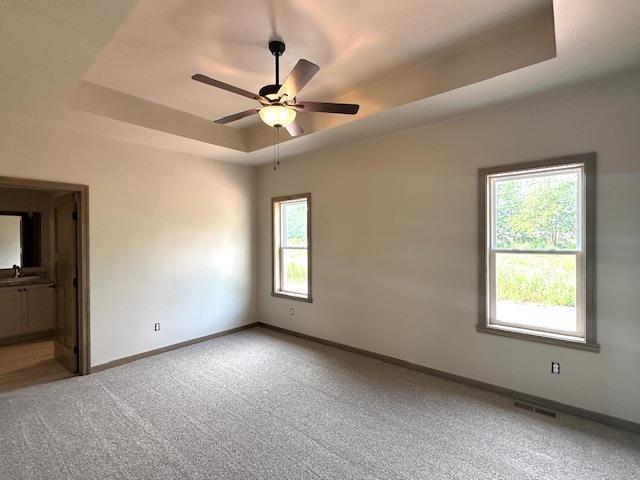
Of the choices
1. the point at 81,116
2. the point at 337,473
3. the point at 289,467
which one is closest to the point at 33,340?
the point at 81,116

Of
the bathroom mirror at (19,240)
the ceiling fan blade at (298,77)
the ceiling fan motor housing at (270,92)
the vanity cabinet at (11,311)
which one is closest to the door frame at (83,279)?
the vanity cabinet at (11,311)

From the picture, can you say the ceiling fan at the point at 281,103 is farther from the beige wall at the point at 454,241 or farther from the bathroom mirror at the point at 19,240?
the bathroom mirror at the point at 19,240

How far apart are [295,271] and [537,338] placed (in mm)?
3290

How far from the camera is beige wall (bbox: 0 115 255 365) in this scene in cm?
358

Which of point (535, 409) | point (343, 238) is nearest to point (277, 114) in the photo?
point (343, 238)

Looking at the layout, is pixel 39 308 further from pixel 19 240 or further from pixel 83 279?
pixel 83 279

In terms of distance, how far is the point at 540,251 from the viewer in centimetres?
298

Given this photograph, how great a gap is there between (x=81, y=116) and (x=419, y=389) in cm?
446

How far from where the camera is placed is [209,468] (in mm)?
2154

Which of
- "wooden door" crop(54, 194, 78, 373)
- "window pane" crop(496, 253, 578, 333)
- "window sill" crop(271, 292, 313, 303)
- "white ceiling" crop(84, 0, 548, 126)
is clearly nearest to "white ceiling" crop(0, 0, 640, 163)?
"white ceiling" crop(84, 0, 548, 126)

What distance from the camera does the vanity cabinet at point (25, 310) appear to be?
4.67 metres

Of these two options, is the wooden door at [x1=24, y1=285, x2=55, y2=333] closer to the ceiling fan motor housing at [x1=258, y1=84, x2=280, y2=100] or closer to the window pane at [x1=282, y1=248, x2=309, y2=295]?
the window pane at [x1=282, y1=248, x2=309, y2=295]

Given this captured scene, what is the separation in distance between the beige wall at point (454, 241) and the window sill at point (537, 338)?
0.06m

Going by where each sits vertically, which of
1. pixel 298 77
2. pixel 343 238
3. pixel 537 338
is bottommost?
pixel 537 338
